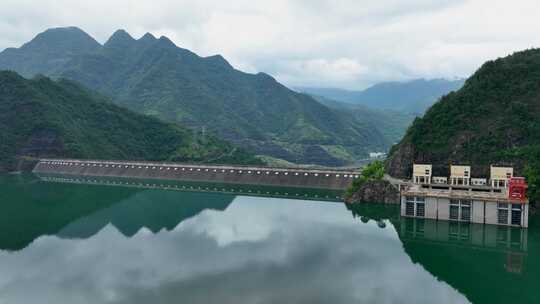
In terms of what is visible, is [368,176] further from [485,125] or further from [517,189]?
[517,189]

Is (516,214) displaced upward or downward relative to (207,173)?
downward

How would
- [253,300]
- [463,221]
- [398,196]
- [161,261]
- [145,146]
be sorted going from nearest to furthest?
[253,300] < [161,261] < [463,221] < [398,196] < [145,146]

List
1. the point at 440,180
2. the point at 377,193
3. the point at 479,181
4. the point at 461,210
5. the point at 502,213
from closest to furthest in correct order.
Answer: the point at 502,213, the point at 461,210, the point at 479,181, the point at 440,180, the point at 377,193

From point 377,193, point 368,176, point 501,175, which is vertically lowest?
point 377,193

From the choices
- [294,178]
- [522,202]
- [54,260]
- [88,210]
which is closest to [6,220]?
[88,210]

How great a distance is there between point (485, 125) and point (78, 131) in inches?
4723

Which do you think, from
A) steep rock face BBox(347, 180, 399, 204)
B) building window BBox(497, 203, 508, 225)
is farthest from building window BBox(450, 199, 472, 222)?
steep rock face BBox(347, 180, 399, 204)

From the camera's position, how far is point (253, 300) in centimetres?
3559

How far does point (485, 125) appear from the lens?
257 feet

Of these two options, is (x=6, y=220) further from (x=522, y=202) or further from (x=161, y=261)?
(x=522, y=202)

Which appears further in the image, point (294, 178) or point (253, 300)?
point (294, 178)

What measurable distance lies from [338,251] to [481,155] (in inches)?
1518

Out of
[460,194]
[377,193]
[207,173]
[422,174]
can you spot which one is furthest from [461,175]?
[207,173]

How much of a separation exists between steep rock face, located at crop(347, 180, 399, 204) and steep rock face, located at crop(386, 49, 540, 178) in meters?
7.37
